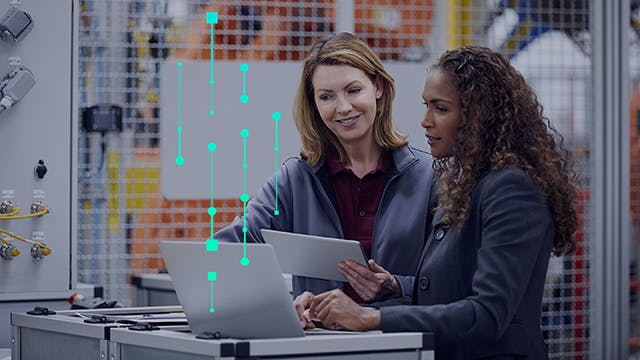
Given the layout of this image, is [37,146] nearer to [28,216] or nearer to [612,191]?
[28,216]

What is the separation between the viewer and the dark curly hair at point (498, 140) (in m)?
2.31

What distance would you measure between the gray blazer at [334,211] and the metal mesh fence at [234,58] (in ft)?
5.67

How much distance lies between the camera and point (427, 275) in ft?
7.84

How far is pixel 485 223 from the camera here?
2.26 metres

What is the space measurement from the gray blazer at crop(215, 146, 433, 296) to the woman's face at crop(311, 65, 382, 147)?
0.37ft

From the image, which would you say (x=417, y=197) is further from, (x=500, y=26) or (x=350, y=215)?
(x=500, y=26)

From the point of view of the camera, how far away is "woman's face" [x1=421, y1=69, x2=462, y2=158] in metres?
2.41

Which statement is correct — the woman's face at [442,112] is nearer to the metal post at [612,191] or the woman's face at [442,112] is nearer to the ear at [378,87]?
the ear at [378,87]

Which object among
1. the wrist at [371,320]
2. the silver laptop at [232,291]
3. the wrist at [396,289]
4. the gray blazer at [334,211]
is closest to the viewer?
the silver laptop at [232,291]

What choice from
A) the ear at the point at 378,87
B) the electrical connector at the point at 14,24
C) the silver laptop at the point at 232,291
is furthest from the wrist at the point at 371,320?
the electrical connector at the point at 14,24

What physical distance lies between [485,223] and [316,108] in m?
0.97

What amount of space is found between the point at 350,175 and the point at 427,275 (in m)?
0.68
